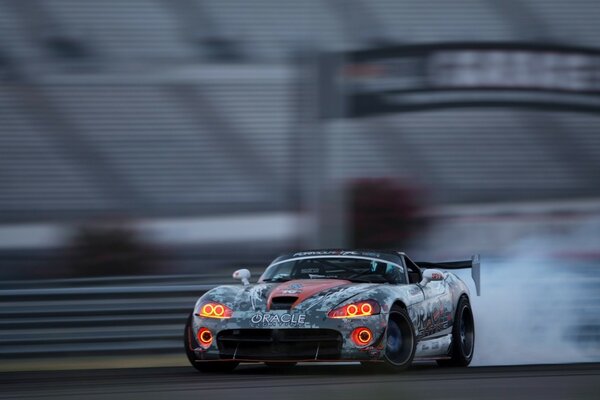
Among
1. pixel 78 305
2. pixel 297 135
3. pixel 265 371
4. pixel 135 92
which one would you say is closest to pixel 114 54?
pixel 135 92

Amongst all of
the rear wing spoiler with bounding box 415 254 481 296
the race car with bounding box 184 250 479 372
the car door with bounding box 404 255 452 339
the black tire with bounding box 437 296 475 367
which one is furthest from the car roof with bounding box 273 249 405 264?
the rear wing spoiler with bounding box 415 254 481 296

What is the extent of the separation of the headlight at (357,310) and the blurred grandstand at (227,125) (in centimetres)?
1204

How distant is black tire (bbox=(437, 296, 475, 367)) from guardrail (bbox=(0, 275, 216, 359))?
93.1 inches

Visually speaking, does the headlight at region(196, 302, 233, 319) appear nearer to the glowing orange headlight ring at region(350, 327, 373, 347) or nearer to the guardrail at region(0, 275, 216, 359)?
the glowing orange headlight ring at region(350, 327, 373, 347)

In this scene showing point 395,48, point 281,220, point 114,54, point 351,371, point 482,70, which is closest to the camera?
point 351,371

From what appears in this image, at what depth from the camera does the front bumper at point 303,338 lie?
717cm

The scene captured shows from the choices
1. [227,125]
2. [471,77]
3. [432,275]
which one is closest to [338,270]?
[432,275]

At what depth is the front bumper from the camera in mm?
7172

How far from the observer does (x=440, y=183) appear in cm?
2142

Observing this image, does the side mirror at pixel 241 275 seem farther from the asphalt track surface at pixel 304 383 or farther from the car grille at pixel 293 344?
the car grille at pixel 293 344

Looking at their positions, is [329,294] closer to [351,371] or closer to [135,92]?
[351,371]

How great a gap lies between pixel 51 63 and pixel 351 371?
15.3m

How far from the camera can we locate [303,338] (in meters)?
7.23

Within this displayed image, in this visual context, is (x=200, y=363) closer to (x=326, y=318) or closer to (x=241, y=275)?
(x=241, y=275)
